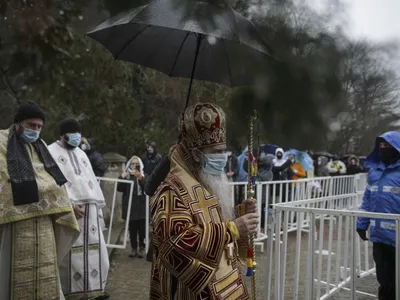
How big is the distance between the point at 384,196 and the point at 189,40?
2225 mm

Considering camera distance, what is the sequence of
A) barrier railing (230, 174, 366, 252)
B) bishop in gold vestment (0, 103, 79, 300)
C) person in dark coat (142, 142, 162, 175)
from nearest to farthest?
bishop in gold vestment (0, 103, 79, 300) → person in dark coat (142, 142, 162, 175) → barrier railing (230, 174, 366, 252)

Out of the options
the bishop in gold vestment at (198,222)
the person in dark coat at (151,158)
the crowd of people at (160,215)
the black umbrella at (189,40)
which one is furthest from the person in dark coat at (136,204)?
the bishop in gold vestment at (198,222)

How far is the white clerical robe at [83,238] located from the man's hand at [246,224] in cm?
271

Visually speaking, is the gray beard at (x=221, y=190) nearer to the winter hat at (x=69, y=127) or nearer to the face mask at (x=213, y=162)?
the face mask at (x=213, y=162)

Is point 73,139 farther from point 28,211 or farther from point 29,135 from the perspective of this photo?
point 28,211

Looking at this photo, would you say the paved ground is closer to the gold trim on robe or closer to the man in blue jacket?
the man in blue jacket

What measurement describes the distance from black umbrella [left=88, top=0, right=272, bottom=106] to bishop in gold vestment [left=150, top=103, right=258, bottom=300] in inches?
15.3

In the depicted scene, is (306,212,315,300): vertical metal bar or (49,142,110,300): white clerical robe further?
(49,142,110,300): white clerical robe

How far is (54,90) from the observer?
10.9 ft

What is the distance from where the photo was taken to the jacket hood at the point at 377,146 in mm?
4211

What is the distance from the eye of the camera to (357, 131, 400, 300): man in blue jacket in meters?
4.23

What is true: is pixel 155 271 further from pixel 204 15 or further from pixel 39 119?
pixel 39 119

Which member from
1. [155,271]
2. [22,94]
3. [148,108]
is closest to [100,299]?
[22,94]

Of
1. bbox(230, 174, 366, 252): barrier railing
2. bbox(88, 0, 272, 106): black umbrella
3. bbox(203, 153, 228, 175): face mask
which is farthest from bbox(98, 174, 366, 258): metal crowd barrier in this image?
bbox(203, 153, 228, 175): face mask
